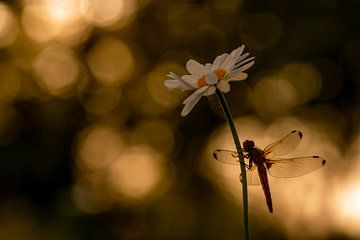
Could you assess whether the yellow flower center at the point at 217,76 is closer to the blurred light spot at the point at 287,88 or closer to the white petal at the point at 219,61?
the white petal at the point at 219,61

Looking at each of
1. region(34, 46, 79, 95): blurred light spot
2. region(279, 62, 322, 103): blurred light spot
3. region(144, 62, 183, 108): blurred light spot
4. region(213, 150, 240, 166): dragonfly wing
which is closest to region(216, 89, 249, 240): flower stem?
region(213, 150, 240, 166): dragonfly wing

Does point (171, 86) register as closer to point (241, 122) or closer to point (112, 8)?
point (241, 122)

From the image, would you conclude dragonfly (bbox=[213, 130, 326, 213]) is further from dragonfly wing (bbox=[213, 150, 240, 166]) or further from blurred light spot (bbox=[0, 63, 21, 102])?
blurred light spot (bbox=[0, 63, 21, 102])

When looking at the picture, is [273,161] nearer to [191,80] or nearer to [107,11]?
[191,80]

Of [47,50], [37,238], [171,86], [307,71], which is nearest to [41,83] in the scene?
[47,50]

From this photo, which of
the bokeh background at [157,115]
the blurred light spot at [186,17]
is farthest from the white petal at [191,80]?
the blurred light spot at [186,17]

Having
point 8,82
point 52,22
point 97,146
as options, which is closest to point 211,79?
point 97,146

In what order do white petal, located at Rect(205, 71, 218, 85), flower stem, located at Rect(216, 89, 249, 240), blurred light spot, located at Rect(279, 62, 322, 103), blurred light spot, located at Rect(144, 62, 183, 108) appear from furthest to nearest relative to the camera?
blurred light spot, located at Rect(144, 62, 183, 108) → blurred light spot, located at Rect(279, 62, 322, 103) → white petal, located at Rect(205, 71, 218, 85) → flower stem, located at Rect(216, 89, 249, 240)
